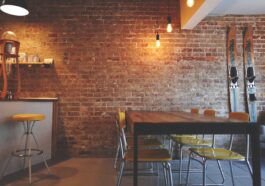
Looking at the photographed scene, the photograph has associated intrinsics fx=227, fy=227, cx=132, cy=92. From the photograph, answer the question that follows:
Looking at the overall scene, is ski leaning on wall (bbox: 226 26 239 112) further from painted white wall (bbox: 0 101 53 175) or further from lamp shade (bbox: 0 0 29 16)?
lamp shade (bbox: 0 0 29 16)

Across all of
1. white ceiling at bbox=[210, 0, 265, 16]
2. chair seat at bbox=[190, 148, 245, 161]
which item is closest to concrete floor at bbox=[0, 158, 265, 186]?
chair seat at bbox=[190, 148, 245, 161]

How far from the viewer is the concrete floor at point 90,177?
9.32 ft

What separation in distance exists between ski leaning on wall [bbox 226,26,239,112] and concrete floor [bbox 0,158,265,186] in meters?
1.16

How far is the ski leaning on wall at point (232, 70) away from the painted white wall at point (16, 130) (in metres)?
3.35

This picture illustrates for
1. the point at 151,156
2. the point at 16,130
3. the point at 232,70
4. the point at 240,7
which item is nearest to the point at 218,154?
the point at 151,156

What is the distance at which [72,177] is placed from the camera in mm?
3051

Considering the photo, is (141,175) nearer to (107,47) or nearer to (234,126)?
(234,126)

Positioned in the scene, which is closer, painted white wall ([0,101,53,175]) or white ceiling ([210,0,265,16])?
painted white wall ([0,101,53,175])

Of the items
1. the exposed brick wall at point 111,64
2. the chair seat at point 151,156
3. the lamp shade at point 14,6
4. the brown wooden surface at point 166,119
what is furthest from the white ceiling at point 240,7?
the lamp shade at point 14,6

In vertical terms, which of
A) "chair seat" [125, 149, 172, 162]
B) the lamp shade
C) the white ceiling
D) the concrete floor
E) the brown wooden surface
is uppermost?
the white ceiling

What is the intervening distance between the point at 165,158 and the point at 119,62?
96.9 inches

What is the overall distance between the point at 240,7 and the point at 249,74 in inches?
49.1

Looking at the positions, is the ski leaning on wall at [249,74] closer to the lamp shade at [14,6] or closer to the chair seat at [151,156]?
the chair seat at [151,156]

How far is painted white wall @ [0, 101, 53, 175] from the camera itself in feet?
10.0
